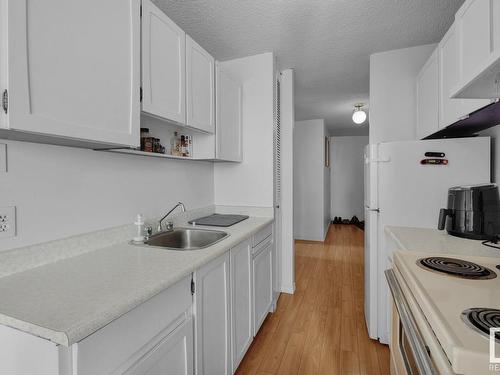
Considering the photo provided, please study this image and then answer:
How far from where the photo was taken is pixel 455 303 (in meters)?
0.72

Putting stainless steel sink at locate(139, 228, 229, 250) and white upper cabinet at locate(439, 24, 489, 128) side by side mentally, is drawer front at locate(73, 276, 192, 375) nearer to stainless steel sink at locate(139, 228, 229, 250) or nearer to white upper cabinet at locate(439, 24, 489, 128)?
stainless steel sink at locate(139, 228, 229, 250)

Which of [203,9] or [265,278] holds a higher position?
[203,9]

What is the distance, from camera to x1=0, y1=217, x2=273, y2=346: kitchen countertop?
0.65m

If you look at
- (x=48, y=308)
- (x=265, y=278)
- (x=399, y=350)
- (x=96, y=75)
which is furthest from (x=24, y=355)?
(x=265, y=278)

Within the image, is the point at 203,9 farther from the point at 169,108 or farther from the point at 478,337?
the point at 478,337

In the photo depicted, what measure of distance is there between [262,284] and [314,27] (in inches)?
80.3

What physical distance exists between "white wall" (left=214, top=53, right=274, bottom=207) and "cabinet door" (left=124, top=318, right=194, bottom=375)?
1.43 meters

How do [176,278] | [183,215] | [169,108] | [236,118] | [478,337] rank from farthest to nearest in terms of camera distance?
[236,118], [183,215], [169,108], [176,278], [478,337]

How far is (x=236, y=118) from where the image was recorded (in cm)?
232

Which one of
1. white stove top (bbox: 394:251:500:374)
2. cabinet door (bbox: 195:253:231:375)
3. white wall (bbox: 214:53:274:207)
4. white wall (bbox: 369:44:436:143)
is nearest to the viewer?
white stove top (bbox: 394:251:500:374)

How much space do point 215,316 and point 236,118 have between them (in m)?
1.63

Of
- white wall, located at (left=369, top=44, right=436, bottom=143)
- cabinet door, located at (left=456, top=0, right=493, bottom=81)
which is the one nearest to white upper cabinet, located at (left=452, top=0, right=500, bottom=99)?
cabinet door, located at (left=456, top=0, right=493, bottom=81)

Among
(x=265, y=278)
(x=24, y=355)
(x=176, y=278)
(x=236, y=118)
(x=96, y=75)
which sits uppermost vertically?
(x=236, y=118)

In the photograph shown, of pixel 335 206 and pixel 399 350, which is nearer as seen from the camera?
pixel 399 350
